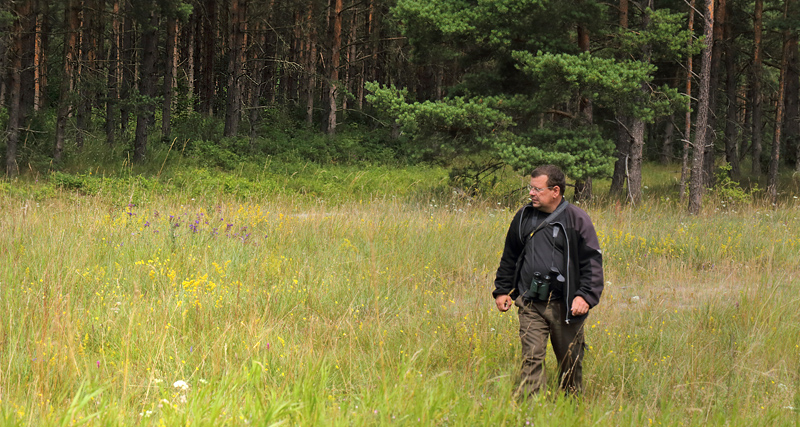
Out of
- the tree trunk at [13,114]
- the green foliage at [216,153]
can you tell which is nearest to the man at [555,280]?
the tree trunk at [13,114]

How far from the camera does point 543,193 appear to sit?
386 cm

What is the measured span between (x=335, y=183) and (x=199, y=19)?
19264 mm

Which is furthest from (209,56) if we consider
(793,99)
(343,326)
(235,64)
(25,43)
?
(343,326)

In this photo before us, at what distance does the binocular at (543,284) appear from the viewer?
381 centimetres

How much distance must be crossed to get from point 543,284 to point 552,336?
0.37 metres

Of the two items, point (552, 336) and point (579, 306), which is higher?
point (579, 306)

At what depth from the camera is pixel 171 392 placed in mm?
3316

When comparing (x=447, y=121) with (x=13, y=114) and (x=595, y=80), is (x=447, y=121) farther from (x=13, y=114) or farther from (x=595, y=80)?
(x=13, y=114)

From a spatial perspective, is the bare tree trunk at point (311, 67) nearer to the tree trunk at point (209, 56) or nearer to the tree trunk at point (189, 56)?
the tree trunk at point (209, 56)

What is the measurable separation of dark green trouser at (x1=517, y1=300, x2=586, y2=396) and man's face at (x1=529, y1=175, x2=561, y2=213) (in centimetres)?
61

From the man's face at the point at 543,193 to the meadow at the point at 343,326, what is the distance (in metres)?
1.02

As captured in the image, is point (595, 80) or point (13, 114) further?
point (13, 114)

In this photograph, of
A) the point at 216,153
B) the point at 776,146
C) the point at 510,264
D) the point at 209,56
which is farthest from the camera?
the point at 209,56

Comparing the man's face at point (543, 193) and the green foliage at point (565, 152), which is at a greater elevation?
the green foliage at point (565, 152)
